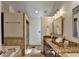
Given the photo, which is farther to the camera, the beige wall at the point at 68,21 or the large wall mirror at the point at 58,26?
the large wall mirror at the point at 58,26

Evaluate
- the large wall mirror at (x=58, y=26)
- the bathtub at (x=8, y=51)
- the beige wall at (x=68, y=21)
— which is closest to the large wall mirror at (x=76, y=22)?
the beige wall at (x=68, y=21)

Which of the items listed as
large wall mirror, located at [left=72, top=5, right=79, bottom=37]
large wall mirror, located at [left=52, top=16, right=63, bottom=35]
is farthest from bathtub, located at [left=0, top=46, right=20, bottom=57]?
large wall mirror, located at [left=72, top=5, right=79, bottom=37]

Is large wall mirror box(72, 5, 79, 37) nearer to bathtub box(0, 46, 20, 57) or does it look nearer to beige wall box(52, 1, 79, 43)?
beige wall box(52, 1, 79, 43)

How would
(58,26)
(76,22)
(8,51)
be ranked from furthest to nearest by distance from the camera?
(58,26) → (76,22) → (8,51)

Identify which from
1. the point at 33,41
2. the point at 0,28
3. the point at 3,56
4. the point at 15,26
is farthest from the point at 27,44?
the point at 3,56

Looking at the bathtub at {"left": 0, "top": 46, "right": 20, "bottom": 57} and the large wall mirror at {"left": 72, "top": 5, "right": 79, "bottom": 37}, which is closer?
the bathtub at {"left": 0, "top": 46, "right": 20, "bottom": 57}

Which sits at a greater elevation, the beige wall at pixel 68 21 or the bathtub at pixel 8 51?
the beige wall at pixel 68 21

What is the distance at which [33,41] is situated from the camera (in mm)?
2002

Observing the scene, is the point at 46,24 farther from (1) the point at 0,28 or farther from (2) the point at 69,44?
(1) the point at 0,28

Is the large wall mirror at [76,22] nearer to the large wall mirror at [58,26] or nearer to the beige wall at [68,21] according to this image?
the beige wall at [68,21]

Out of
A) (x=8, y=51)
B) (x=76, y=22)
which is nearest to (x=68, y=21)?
(x=76, y=22)

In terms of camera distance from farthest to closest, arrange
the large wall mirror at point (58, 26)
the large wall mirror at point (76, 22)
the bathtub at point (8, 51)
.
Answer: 1. the large wall mirror at point (58, 26)
2. the large wall mirror at point (76, 22)
3. the bathtub at point (8, 51)

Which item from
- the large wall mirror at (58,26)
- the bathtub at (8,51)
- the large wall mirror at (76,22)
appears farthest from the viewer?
the large wall mirror at (58,26)

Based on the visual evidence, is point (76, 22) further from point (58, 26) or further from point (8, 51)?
point (8, 51)
